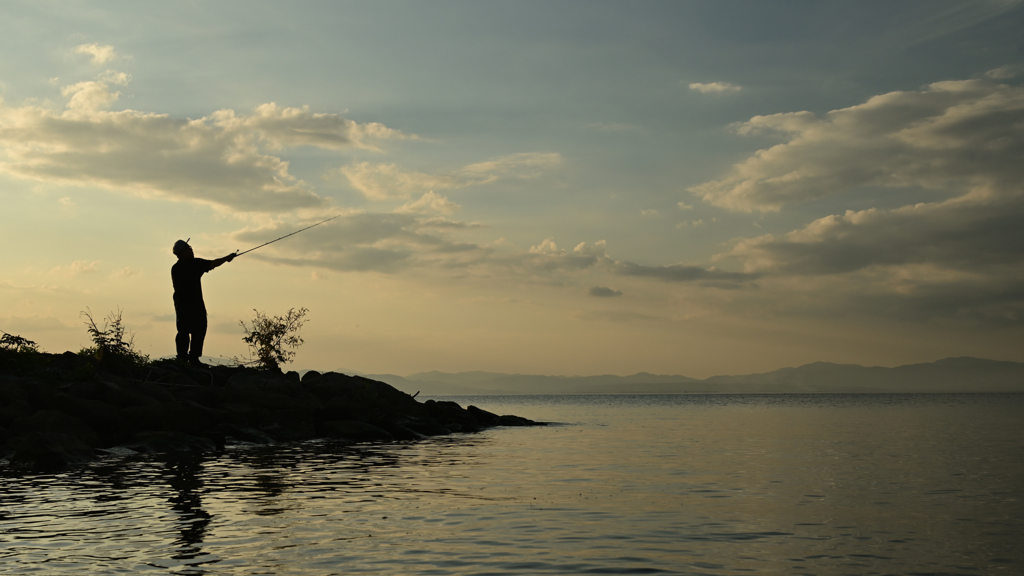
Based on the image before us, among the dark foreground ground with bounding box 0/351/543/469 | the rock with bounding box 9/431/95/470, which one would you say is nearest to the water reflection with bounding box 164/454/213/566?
the rock with bounding box 9/431/95/470

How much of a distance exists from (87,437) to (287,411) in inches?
309

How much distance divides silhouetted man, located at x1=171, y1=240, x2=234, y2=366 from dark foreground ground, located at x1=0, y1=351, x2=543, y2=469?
2153mm

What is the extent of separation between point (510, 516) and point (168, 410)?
533 inches

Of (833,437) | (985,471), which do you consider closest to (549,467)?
(985,471)

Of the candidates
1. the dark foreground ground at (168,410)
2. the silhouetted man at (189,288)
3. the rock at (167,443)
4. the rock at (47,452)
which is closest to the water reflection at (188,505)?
the rock at (167,443)

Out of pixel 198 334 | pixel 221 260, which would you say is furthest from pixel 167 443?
pixel 221 260

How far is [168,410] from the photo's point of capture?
2167cm

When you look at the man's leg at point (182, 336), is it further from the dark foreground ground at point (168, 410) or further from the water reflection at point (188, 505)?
the water reflection at point (188, 505)

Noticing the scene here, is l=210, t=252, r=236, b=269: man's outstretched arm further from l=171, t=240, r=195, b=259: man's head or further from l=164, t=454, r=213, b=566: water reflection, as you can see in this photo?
l=164, t=454, r=213, b=566: water reflection

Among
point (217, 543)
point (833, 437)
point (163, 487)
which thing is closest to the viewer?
point (217, 543)

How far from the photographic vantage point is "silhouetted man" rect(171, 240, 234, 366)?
74.3 feet

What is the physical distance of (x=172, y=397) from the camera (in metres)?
23.7

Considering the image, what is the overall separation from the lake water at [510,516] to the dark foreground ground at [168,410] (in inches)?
56.3

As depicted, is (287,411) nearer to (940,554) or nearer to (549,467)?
(549,467)
